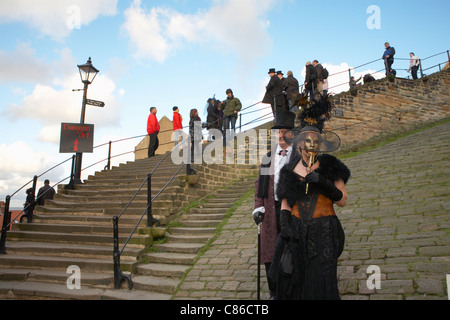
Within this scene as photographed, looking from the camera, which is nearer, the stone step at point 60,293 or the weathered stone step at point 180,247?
the stone step at point 60,293

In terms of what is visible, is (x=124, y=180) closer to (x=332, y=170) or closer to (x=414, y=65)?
(x=332, y=170)

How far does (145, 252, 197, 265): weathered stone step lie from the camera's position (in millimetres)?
6176

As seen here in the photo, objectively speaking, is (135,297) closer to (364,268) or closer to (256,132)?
(364,268)

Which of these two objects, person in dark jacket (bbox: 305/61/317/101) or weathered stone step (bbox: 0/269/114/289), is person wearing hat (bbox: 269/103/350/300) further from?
person in dark jacket (bbox: 305/61/317/101)

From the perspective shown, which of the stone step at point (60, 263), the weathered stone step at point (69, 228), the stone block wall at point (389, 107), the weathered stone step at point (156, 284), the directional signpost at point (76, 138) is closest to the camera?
the weathered stone step at point (156, 284)

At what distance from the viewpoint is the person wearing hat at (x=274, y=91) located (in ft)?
41.2

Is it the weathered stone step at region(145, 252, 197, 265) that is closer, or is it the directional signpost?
the weathered stone step at region(145, 252, 197, 265)

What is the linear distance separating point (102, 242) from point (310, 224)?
5.49m

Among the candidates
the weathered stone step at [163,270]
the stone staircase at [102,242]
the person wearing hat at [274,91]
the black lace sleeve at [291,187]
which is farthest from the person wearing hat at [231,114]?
the black lace sleeve at [291,187]

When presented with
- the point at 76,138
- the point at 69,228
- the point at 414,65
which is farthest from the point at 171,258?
the point at 414,65

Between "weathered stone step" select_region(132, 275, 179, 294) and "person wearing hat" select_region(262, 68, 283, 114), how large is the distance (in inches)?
328

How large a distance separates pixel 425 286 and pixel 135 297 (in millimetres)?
3859

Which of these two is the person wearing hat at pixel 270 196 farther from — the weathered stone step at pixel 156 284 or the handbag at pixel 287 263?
the weathered stone step at pixel 156 284

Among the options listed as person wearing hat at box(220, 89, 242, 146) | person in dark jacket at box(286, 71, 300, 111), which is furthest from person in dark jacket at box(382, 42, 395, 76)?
person wearing hat at box(220, 89, 242, 146)
